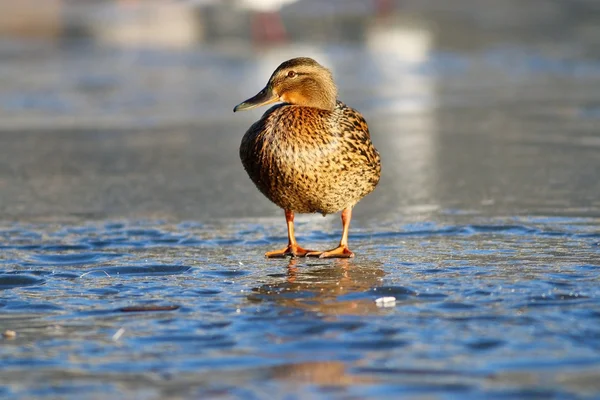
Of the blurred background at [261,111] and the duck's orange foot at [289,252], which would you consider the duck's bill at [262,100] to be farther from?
the blurred background at [261,111]

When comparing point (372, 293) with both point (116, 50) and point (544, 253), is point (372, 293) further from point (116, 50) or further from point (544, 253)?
point (116, 50)

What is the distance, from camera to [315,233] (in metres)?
6.41

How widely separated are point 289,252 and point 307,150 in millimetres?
562

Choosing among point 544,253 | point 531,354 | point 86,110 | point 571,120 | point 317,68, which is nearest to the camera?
point 531,354

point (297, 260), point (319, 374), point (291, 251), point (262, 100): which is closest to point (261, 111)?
point (262, 100)

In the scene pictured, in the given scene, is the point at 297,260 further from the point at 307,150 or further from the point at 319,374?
the point at 319,374

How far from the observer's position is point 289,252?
5562mm

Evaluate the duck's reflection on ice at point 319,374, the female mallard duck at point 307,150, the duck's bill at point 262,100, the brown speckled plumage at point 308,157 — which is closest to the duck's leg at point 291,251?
the female mallard duck at point 307,150

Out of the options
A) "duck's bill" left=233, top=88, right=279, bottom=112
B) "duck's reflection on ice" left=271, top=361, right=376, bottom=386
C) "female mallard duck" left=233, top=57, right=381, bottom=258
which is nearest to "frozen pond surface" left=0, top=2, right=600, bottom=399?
"duck's reflection on ice" left=271, top=361, right=376, bottom=386

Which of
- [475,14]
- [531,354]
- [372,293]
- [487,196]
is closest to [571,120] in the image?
[487,196]

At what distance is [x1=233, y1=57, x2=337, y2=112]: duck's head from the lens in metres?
5.63

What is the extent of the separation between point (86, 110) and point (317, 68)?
692 centimetres

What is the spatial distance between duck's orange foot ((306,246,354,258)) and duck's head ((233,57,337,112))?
734 millimetres

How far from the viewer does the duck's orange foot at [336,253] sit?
216 inches
